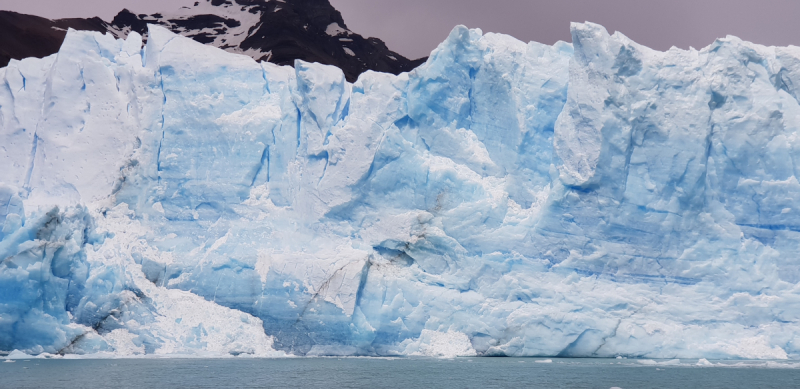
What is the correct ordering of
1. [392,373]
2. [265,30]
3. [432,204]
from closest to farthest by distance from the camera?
[392,373]
[432,204]
[265,30]

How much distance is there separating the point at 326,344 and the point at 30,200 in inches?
265

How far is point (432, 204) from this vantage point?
51.7ft

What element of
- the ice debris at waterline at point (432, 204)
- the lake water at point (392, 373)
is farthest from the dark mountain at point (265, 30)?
the lake water at point (392, 373)

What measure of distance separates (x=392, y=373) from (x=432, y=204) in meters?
4.12

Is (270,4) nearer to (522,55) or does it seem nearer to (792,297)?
(522,55)

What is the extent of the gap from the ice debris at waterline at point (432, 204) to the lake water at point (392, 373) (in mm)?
481

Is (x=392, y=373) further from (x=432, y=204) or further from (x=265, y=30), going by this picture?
(x=265, y=30)

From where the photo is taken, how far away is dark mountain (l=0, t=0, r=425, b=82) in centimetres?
2966

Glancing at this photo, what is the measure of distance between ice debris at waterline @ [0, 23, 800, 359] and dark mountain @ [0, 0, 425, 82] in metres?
13.1

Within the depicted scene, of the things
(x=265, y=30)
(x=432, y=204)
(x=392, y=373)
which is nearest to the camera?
(x=392, y=373)

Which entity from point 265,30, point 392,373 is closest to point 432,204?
point 392,373

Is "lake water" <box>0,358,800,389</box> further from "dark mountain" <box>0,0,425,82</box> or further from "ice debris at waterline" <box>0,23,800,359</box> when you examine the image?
"dark mountain" <box>0,0,425,82</box>

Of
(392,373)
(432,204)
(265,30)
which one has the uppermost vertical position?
(265,30)

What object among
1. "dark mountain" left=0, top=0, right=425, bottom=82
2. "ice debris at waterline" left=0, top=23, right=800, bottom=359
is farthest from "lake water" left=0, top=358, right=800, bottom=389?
"dark mountain" left=0, top=0, right=425, bottom=82
